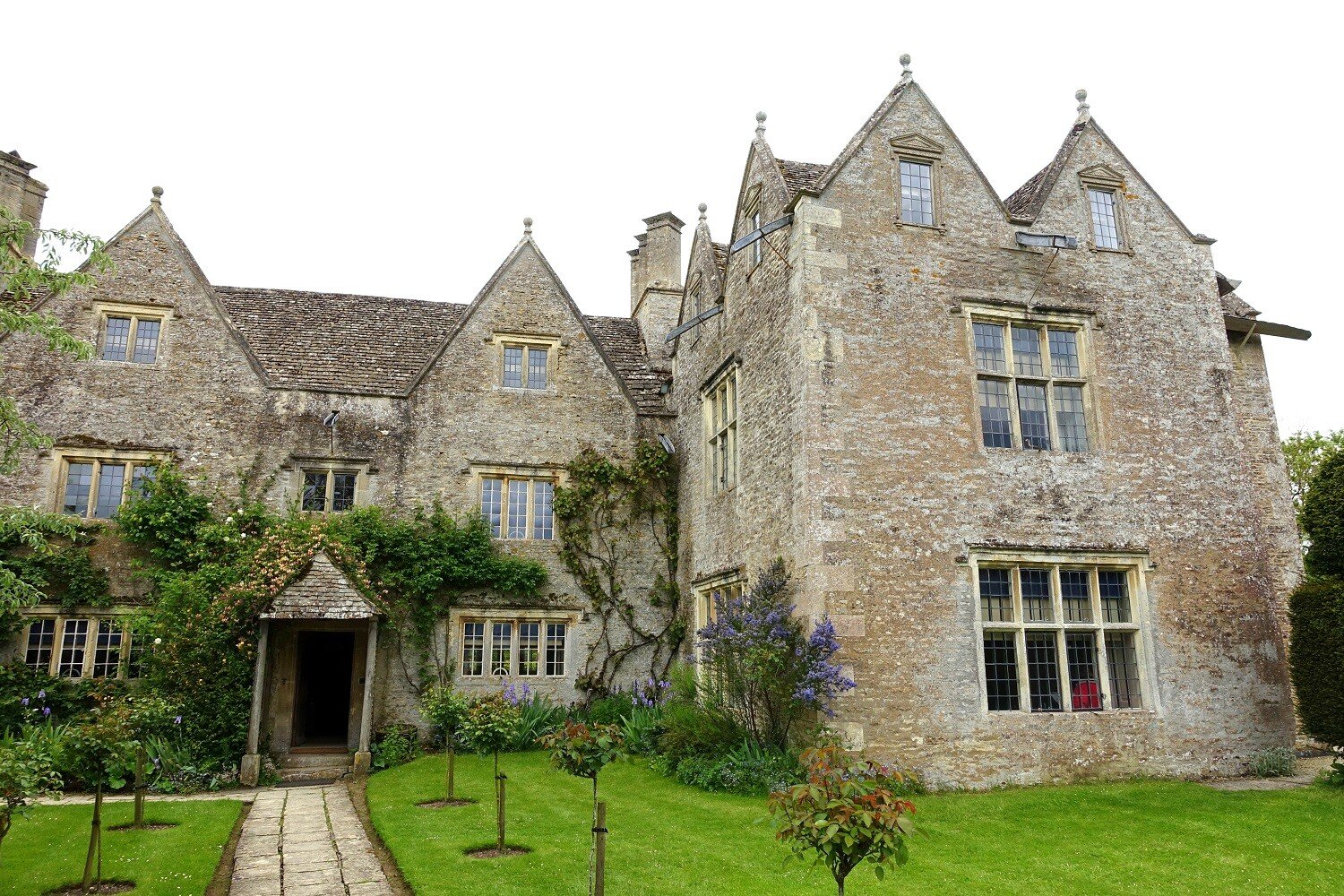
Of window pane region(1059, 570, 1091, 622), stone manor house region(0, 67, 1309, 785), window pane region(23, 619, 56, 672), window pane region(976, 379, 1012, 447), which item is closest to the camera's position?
stone manor house region(0, 67, 1309, 785)

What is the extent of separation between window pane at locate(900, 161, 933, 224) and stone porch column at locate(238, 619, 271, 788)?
1257cm

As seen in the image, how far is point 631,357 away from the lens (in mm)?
22234

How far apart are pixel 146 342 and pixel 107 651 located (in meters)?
6.15

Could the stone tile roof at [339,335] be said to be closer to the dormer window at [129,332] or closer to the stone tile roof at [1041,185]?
the dormer window at [129,332]

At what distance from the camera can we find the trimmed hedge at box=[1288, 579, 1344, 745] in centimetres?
1177

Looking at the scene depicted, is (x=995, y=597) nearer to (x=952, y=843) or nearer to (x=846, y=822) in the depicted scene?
(x=952, y=843)

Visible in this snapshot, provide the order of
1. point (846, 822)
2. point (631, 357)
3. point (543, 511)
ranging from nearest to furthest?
point (846, 822), point (543, 511), point (631, 357)

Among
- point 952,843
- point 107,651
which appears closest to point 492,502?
point 107,651

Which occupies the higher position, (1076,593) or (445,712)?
(1076,593)

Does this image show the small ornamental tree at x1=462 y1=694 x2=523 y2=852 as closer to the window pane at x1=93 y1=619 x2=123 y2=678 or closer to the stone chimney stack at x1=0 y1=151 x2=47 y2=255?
the window pane at x1=93 y1=619 x2=123 y2=678

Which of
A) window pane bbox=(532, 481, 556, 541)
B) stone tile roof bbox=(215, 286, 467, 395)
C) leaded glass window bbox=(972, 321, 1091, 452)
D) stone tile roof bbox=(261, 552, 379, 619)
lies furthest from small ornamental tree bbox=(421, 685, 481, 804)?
leaded glass window bbox=(972, 321, 1091, 452)

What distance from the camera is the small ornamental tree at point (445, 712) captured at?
15006 millimetres

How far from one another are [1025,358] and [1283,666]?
19.7 feet

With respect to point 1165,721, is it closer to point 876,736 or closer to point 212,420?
point 876,736
